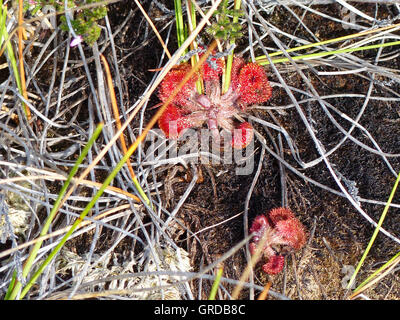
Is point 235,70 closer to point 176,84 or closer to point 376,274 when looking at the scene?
point 176,84

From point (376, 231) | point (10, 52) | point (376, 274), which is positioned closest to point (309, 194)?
point (376, 231)

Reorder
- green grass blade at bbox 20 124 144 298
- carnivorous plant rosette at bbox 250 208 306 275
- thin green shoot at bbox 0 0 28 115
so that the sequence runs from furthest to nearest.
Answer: carnivorous plant rosette at bbox 250 208 306 275
thin green shoot at bbox 0 0 28 115
green grass blade at bbox 20 124 144 298

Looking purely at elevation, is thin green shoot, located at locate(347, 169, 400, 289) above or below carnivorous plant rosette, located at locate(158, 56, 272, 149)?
below

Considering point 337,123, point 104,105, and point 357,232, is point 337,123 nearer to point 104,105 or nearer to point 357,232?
point 357,232

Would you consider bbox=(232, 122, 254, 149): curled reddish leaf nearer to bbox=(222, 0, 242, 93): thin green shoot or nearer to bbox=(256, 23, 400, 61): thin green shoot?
bbox=(222, 0, 242, 93): thin green shoot

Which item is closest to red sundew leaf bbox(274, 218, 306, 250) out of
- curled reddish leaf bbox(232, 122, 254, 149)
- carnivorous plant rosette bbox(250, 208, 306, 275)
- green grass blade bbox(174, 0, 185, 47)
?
carnivorous plant rosette bbox(250, 208, 306, 275)

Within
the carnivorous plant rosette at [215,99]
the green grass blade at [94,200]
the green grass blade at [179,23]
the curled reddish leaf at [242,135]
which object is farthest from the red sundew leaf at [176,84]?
the green grass blade at [94,200]
